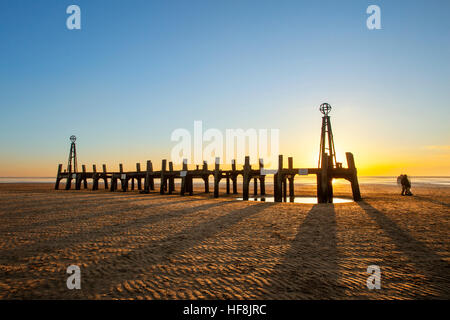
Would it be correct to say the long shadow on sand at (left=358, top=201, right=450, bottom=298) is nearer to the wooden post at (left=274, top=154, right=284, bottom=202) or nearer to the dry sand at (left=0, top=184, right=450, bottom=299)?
the dry sand at (left=0, top=184, right=450, bottom=299)

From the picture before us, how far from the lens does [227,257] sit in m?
5.55

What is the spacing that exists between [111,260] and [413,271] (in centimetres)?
566

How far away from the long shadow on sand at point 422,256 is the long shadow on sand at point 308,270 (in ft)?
4.74

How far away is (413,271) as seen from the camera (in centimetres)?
469

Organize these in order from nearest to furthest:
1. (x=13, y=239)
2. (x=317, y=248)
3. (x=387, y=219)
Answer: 1. (x=317, y=248)
2. (x=13, y=239)
3. (x=387, y=219)

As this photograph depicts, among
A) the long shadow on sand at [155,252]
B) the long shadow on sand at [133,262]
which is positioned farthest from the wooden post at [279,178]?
the long shadow on sand at [133,262]

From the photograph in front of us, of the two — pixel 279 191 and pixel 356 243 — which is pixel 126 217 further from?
pixel 279 191

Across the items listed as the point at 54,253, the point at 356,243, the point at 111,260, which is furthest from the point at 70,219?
the point at 356,243

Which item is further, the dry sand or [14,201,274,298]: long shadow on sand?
[14,201,274,298]: long shadow on sand

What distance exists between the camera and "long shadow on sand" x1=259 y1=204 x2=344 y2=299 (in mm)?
3932

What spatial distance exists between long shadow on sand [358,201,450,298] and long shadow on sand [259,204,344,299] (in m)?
1.45

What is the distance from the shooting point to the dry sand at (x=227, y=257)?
4004 millimetres

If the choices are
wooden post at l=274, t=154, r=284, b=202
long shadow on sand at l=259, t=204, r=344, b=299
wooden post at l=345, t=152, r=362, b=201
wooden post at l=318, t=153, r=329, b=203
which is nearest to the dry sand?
long shadow on sand at l=259, t=204, r=344, b=299

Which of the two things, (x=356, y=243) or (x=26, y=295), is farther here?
(x=356, y=243)
